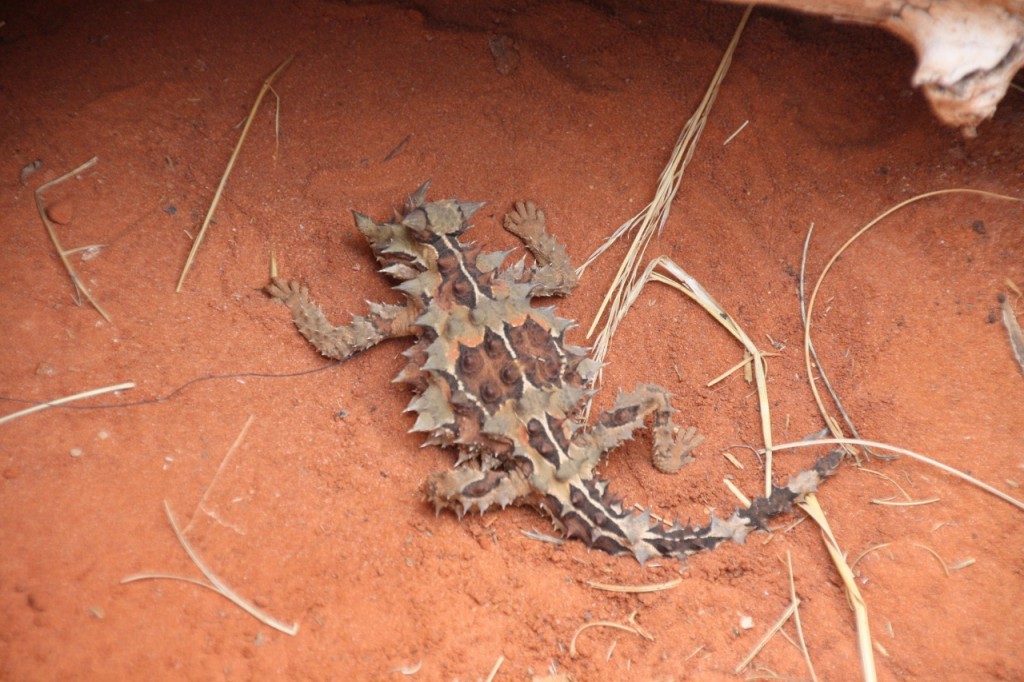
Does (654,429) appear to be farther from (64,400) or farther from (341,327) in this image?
(64,400)

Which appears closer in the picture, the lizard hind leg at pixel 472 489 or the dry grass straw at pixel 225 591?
the dry grass straw at pixel 225 591

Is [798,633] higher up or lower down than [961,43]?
lower down

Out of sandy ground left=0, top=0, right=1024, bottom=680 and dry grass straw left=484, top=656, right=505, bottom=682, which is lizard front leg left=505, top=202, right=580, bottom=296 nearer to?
sandy ground left=0, top=0, right=1024, bottom=680

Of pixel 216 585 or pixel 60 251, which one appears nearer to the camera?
pixel 216 585

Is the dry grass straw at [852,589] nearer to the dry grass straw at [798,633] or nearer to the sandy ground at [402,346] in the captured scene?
the sandy ground at [402,346]

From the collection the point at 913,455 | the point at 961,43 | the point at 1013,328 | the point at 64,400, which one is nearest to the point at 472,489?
the point at 64,400

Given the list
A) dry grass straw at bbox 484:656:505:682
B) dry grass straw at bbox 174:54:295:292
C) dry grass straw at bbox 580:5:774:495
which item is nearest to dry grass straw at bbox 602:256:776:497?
dry grass straw at bbox 580:5:774:495

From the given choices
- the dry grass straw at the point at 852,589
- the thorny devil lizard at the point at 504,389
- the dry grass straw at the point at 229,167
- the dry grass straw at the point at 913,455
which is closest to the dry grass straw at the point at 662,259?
the thorny devil lizard at the point at 504,389

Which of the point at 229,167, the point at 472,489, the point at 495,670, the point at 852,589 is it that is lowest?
the point at 495,670
